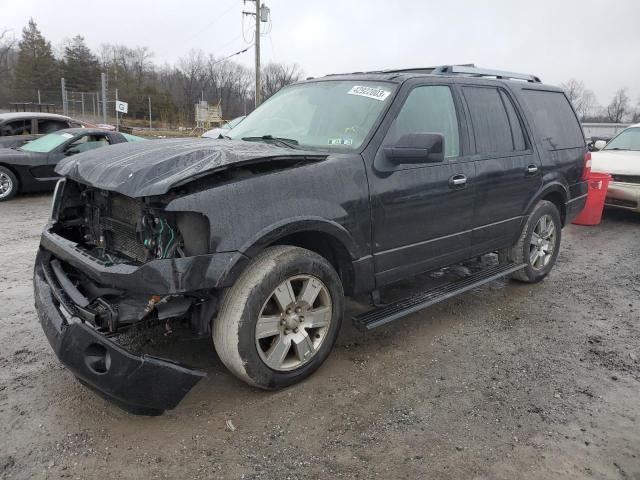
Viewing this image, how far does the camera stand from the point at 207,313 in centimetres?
282

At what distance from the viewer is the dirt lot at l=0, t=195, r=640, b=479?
2.52m

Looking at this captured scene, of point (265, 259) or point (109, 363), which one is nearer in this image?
point (109, 363)

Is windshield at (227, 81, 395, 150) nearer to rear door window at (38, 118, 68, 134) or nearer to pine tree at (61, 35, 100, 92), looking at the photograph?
rear door window at (38, 118, 68, 134)

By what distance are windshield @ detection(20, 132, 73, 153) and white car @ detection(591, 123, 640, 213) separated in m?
10.2

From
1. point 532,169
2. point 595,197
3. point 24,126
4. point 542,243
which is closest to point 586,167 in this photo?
point 542,243

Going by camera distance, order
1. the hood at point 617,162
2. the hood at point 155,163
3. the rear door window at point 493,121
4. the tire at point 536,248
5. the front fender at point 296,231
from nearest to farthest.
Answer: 1. the hood at point 155,163
2. the front fender at point 296,231
3. the rear door window at point 493,121
4. the tire at point 536,248
5. the hood at point 617,162

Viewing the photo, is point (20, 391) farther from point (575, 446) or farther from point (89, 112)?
point (89, 112)

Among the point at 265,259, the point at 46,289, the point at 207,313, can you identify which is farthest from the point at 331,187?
the point at 46,289

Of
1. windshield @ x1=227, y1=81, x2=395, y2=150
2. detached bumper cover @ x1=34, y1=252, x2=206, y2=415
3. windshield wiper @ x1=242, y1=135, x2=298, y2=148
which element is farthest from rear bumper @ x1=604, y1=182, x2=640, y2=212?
detached bumper cover @ x1=34, y1=252, x2=206, y2=415

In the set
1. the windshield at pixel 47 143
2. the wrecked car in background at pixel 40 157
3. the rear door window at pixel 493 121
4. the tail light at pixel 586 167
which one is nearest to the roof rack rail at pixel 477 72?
the rear door window at pixel 493 121

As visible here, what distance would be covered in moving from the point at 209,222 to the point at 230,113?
191 feet

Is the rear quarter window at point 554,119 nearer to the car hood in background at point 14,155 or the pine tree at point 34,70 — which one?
the car hood in background at point 14,155

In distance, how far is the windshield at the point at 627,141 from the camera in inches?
386

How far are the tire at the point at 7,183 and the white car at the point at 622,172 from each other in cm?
1084
